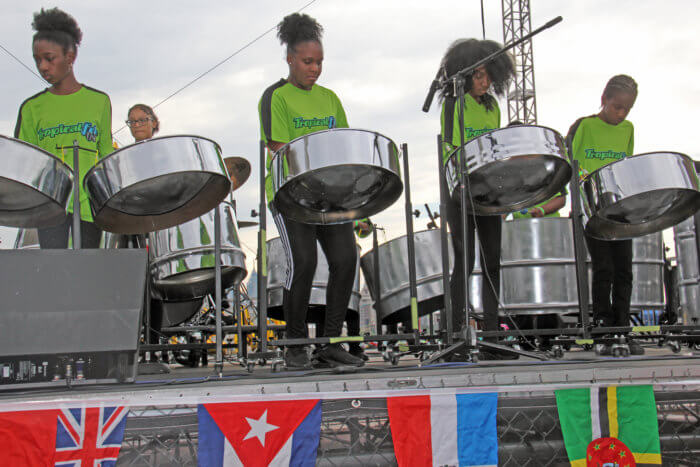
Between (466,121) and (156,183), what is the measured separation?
1.07 m

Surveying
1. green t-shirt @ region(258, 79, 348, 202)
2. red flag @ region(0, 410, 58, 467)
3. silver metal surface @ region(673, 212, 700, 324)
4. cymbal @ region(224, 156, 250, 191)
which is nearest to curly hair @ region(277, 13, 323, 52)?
green t-shirt @ region(258, 79, 348, 202)

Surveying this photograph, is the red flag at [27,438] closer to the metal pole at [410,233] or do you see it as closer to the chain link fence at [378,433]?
the chain link fence at [378,433]

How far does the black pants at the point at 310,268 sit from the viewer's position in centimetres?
194

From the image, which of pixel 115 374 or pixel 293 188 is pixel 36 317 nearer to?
pixel 115 374

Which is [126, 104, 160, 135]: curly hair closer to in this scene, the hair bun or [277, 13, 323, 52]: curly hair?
the hair bun

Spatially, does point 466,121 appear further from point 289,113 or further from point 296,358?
point 296,358

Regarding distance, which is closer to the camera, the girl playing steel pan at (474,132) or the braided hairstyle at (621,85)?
the girl playing steel pan at (474,132)

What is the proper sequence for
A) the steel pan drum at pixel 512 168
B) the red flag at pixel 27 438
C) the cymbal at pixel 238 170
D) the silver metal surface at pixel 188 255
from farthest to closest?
the cymbal at pixel 238 170 < the silver metal surface at pixel 188 255 < the steel pan drum at pixel 512 168 < the red flag at pixel 27 438

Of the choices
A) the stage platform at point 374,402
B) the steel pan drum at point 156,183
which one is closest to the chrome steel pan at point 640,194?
the stage platform at point 374,402

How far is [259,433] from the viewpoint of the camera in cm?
117

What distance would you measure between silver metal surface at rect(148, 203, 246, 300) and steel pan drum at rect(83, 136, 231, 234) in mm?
387

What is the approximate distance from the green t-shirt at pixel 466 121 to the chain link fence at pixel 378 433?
3.37 ft

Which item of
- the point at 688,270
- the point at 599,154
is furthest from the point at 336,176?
the point at 688,270

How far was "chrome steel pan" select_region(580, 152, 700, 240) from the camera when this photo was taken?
199cm
